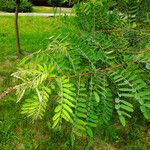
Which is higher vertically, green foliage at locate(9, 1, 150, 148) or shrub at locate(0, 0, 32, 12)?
green foliage at locate(9, 1, 150, 148)

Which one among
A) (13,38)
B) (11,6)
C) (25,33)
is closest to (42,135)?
(13,38)

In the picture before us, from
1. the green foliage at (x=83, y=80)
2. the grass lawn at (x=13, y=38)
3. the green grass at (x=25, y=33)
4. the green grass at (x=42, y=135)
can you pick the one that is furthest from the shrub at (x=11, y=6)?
the green foliage at (x=83, y=80)

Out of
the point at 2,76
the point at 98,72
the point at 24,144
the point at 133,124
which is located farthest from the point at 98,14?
the point at 2,76

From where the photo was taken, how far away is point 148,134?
21.3 feet

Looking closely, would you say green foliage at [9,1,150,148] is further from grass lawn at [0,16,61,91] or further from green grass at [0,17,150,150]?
grass lawn at [0,16,61,91]

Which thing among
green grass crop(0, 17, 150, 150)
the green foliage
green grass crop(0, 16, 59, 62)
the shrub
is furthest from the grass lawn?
the green foliage

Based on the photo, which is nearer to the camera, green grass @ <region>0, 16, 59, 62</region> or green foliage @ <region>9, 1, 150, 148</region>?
green foliage @ <region>9, 1, 150, 148</region>

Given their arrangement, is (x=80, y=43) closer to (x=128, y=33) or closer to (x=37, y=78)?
(x=37, y=78)

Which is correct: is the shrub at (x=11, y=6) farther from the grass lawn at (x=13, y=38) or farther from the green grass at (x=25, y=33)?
the green grass at (x=25, y=33)

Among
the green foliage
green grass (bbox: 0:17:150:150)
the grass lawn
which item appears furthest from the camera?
the grass lawn

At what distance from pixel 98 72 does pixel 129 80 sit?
12 cm

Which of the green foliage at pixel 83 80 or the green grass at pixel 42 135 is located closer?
the green foliage at pixel 83 80

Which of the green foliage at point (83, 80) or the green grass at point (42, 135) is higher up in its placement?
the green foliage at point (83, 80)

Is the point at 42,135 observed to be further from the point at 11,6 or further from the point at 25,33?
the point at 11,6
